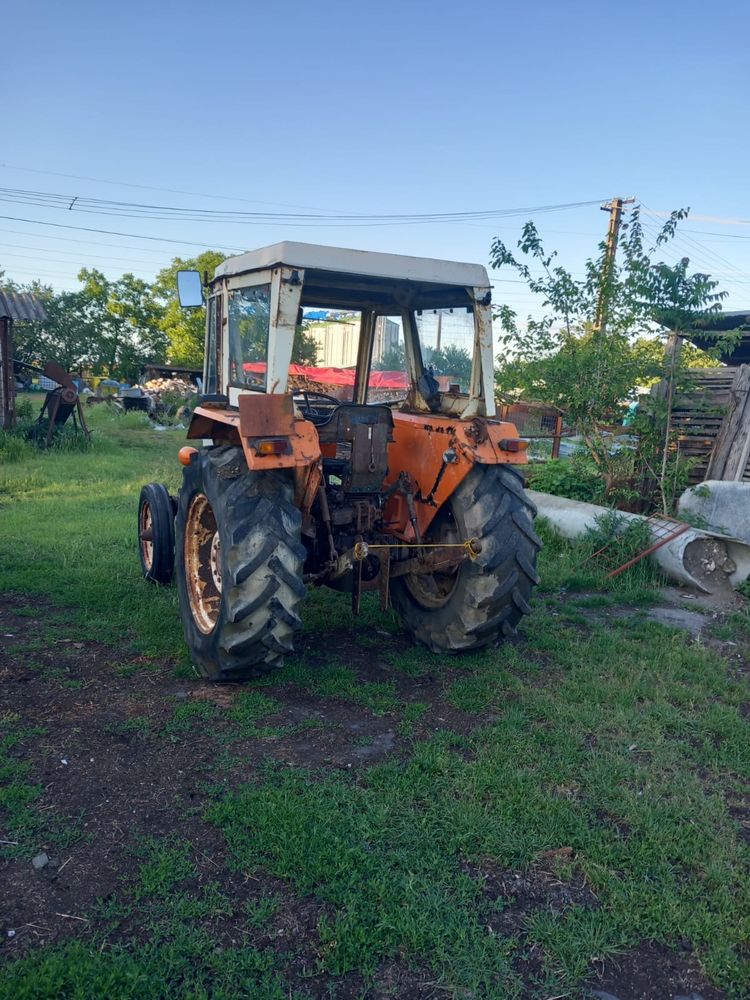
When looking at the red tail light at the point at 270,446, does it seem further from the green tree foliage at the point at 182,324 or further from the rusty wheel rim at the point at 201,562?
the green tree foliage at the point at 182,324

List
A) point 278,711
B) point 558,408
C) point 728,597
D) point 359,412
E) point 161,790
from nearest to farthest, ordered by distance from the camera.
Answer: point 161,790 < point 278,711 < point 359,412 < point 728,597 < point 558,408

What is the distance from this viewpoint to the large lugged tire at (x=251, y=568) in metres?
3.95

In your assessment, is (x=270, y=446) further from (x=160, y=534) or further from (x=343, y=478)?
(x=160, y=534)

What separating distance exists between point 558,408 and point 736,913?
21.9 feet

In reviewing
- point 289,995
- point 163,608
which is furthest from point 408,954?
point 163,608

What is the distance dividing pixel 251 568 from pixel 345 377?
2.02m

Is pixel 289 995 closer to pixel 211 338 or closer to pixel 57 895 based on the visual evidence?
pixel 57 895

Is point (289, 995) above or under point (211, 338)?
under

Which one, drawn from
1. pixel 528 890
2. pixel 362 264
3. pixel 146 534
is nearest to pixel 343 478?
pixel 362 264

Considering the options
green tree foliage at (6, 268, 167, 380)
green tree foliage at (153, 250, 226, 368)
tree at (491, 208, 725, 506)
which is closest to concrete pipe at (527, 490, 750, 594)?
tree at (491, 208, 725, 506)

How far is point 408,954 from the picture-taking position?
2480 mm

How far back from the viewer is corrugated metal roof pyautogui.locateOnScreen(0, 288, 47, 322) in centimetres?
1454

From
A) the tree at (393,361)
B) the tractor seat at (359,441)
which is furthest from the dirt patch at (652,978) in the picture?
the tree at (393,361)

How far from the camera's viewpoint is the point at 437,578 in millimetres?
5172
